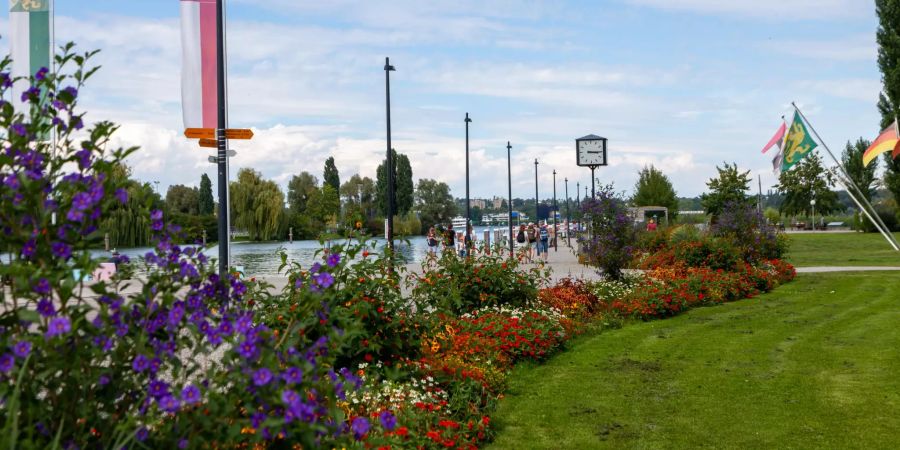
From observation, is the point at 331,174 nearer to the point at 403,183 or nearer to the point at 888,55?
the point at 403,183

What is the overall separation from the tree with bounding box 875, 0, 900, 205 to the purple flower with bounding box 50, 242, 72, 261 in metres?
50.9

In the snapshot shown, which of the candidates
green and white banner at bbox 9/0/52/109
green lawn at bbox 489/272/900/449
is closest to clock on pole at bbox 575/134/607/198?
green lawn at bbox 489/272/900/449

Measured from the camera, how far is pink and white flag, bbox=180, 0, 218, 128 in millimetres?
10609

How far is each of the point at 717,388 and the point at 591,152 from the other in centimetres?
1491

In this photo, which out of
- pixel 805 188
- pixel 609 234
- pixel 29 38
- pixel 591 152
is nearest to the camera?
pixel 29 38

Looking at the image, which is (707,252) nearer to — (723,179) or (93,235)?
(93,235)

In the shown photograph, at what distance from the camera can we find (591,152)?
23.0 metres

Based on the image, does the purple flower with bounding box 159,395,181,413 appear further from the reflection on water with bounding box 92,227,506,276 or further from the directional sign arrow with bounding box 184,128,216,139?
the directional sign arrow with bounding box 184,128,216,139

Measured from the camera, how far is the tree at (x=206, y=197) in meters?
90.3

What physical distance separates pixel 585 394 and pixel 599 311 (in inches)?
233

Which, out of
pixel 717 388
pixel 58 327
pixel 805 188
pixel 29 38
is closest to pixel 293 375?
pixel 58 327

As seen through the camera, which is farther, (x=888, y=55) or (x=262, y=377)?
(x=888, y=55)

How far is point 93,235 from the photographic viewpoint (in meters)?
2.96

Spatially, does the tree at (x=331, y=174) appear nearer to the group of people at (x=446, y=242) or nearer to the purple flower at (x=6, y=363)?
the group of people at (x=446, y=242)
